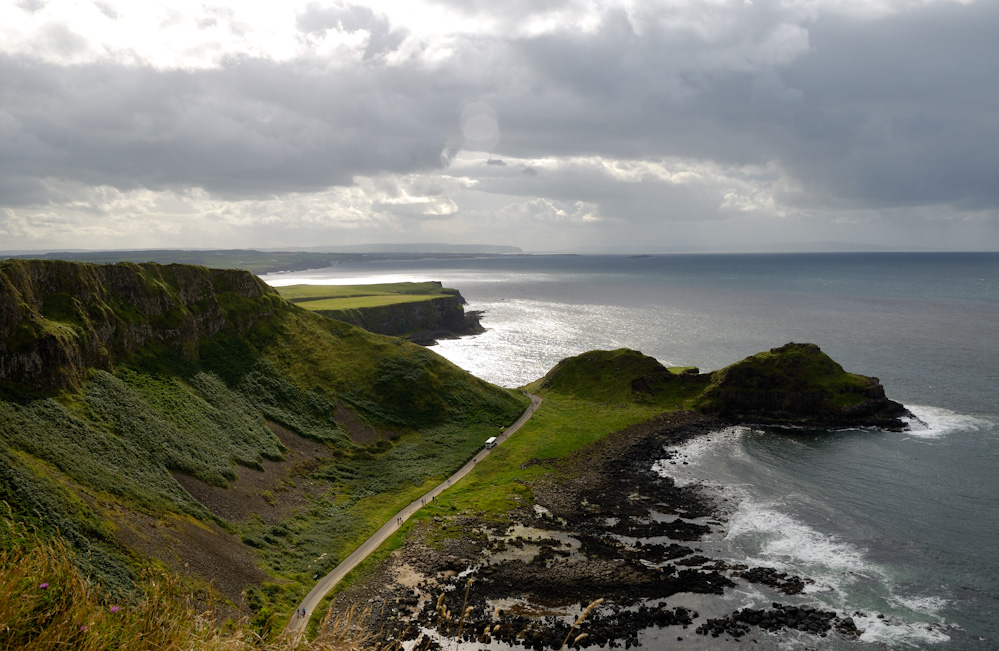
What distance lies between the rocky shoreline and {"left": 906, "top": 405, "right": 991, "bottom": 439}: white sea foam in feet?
158

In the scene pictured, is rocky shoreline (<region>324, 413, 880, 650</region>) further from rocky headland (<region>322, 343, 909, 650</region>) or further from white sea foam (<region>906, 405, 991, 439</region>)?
white sea foam (<region>906, 405, 991, 439</region>)

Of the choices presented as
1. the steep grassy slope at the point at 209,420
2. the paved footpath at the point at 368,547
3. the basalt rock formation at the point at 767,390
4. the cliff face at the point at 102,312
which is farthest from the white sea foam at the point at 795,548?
the cliff face at the point at 102,312

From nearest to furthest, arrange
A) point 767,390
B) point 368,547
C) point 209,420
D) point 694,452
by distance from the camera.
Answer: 1. point 368,547
2. point 209,420
3. point 694,452
4. point 767,390

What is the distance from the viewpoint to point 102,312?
68.2 meters

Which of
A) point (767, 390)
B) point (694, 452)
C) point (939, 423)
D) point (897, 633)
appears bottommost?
point (897, 633)

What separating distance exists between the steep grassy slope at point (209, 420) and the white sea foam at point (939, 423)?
2642 inches

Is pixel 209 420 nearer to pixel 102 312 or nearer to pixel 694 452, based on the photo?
pixel 102 312

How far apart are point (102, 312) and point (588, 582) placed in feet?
211

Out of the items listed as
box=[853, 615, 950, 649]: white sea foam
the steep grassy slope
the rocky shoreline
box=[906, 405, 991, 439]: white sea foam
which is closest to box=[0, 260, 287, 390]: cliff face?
the steep grassy slope

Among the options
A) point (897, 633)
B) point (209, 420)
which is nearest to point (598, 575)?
point (897, 633)

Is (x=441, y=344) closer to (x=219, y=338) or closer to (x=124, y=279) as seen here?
(x=219, y=338)

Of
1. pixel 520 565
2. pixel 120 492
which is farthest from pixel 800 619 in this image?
pixel 120 492

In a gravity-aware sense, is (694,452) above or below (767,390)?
below

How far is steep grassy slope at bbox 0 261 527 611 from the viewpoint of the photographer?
4609cm
